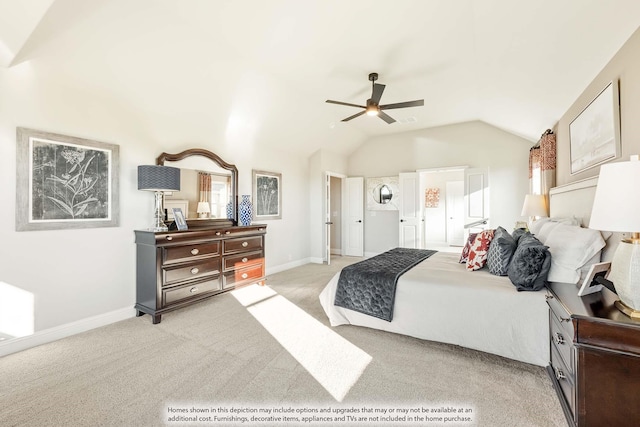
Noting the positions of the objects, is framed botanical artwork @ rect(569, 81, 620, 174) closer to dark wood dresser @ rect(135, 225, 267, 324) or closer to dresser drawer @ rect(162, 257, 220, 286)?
dark wood dresser @ rect(135, 225, 267, 324)

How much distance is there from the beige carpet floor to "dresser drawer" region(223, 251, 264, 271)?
103cm

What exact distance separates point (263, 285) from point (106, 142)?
8.97 feet

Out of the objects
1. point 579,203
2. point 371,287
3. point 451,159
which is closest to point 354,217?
point 451,159

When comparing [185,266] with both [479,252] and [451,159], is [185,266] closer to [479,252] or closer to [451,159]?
[479,252]

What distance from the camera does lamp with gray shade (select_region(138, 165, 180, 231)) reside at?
10.3ft

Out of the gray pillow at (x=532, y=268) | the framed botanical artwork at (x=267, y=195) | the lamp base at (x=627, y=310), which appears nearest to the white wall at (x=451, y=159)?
the framed botanical artwork at (x=267, y=195)

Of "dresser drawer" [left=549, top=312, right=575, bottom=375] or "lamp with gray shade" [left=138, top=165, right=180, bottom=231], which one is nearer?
"dresser drawer" [left=549, top=312, right=575, bottom=375]

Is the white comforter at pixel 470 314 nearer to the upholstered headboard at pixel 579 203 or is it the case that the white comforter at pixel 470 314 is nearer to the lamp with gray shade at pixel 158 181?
the upholstered headboard at pixel 579 203

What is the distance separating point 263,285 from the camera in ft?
14.5

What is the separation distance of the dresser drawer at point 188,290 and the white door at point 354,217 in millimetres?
4202

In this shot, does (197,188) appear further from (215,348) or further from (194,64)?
(215,348)

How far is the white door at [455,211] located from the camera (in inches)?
340

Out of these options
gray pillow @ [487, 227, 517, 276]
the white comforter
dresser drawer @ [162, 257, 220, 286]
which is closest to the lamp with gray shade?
dresser drawer @ [162, 257, 220, 286]

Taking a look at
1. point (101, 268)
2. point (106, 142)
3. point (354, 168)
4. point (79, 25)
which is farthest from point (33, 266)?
point (354, 168)
